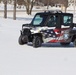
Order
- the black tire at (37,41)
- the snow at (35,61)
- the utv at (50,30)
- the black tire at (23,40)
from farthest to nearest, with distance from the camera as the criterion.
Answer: the black tire at (23,40)
the utv at (50,30)
the black tire at (37,41)
the snow at (35,61)

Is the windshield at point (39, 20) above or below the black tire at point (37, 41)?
above

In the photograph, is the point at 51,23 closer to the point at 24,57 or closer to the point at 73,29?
the point at 73,29

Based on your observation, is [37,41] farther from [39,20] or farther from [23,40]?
[39,20]

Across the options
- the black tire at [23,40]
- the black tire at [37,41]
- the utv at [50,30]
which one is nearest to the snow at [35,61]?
the black tire at [37,41]

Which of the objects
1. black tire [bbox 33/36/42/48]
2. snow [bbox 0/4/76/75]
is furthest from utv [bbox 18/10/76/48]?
snow [bbox 0/4/76/75]

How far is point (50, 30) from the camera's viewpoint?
1547cm

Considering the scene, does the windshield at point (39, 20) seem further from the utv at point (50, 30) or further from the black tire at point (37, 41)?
the black tire at point (37, 41)

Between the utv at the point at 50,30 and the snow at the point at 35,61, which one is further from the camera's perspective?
the utv at the point at 50,30

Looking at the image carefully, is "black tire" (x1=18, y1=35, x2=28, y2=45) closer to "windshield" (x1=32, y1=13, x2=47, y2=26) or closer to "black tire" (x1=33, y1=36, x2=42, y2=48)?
"black tire" (x1=33, y1=36, x2=42, y2=48)

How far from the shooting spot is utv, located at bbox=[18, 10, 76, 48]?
50.6 feet

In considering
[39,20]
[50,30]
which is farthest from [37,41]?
[39,20]

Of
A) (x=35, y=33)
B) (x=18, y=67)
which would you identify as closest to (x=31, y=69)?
(x=18, y=67)

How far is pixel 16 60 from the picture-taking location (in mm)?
11523

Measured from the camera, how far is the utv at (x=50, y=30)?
15414 millimetres
